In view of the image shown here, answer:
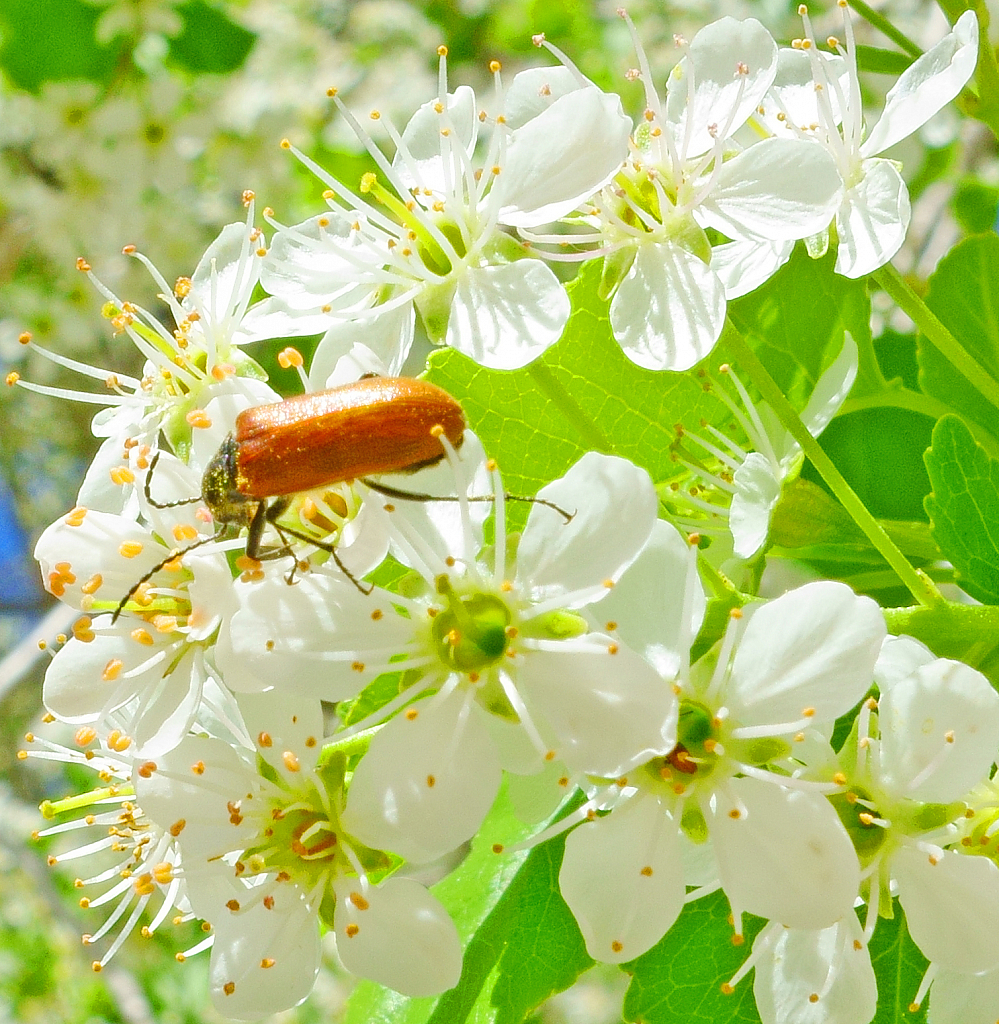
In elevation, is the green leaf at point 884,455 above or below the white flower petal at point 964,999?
above

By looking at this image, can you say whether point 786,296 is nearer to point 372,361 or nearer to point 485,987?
point 372,361

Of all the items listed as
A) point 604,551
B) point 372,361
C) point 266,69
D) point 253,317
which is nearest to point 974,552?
point 604,551

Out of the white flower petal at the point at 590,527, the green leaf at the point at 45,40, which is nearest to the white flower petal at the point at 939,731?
the white flower petal at the point at 590,527

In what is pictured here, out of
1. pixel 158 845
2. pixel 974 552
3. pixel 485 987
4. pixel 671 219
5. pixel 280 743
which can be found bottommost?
pixel 485 987

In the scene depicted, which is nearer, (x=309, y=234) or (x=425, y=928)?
(x=425, y=928)

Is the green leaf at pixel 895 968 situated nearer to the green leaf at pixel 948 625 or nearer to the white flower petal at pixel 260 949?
the green leaf at pixel 948 625

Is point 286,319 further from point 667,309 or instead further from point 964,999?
point 964,999
